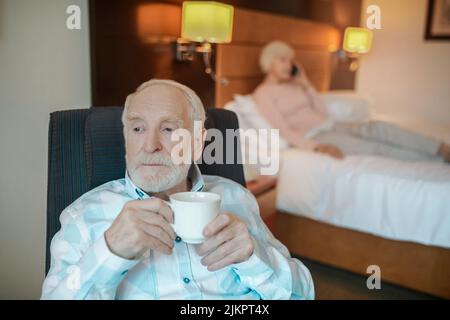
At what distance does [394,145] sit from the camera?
211 centimetres

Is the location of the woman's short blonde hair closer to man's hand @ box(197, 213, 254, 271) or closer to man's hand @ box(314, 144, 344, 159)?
man's hand @ box(314, 144, 344, 159)

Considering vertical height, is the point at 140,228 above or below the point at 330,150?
above

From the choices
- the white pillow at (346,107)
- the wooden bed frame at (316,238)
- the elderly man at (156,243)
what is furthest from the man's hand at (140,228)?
the white pillow at (346,107)

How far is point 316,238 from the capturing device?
2076 millimetres

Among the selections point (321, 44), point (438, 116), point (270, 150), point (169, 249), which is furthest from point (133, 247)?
point (438, 116)

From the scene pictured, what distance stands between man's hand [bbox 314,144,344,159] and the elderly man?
114 cm

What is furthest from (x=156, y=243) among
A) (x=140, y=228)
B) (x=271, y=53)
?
(x=271, y=53)

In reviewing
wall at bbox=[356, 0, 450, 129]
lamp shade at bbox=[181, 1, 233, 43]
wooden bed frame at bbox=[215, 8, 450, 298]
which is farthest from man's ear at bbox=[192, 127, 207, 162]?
wall at bbox=[356, 0, 450, 129]

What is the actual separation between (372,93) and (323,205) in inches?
91.6

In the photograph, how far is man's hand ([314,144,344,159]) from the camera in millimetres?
2049

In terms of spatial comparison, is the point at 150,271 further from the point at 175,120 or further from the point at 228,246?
the point at 175,120

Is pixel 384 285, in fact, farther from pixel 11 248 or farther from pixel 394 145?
pixel 11 248

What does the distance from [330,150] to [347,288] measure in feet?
2.07

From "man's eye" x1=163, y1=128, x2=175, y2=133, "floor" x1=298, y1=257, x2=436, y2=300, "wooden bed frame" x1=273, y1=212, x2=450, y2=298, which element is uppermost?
"man's eye" x1=163, y1=128, x2=175, y2=133
